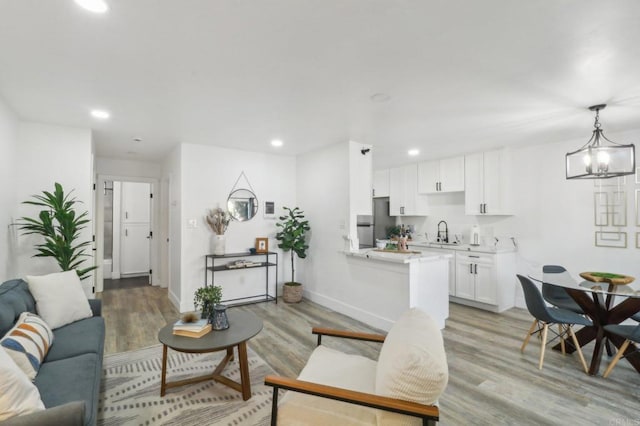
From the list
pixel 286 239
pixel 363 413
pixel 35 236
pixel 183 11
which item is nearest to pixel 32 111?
pixel 35 236

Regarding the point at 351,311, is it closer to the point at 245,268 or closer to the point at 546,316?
the point at 245,268

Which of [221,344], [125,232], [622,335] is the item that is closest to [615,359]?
[622,335]

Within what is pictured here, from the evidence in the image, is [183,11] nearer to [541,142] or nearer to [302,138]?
[302,138]

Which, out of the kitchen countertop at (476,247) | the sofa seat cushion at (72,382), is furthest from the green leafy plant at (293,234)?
the sofa seat cushion at (72,382)

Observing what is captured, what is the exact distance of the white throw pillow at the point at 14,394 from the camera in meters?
1.21

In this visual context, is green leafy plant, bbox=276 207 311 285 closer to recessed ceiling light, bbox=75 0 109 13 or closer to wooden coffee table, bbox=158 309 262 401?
wooden coffee table, bbox=158 309 262 401

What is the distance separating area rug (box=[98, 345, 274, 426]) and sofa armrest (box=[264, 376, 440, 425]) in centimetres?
84

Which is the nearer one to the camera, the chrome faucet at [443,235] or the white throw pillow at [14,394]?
the white throw pillow at [14,394]

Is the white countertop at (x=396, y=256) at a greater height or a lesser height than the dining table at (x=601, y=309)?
greater

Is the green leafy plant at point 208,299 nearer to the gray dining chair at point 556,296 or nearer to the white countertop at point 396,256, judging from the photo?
the white countertop at point 396,256

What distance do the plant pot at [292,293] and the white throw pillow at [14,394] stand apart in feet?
12.0

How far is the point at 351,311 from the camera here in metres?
4.29

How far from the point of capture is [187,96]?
2.81 m

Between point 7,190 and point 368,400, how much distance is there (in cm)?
387
